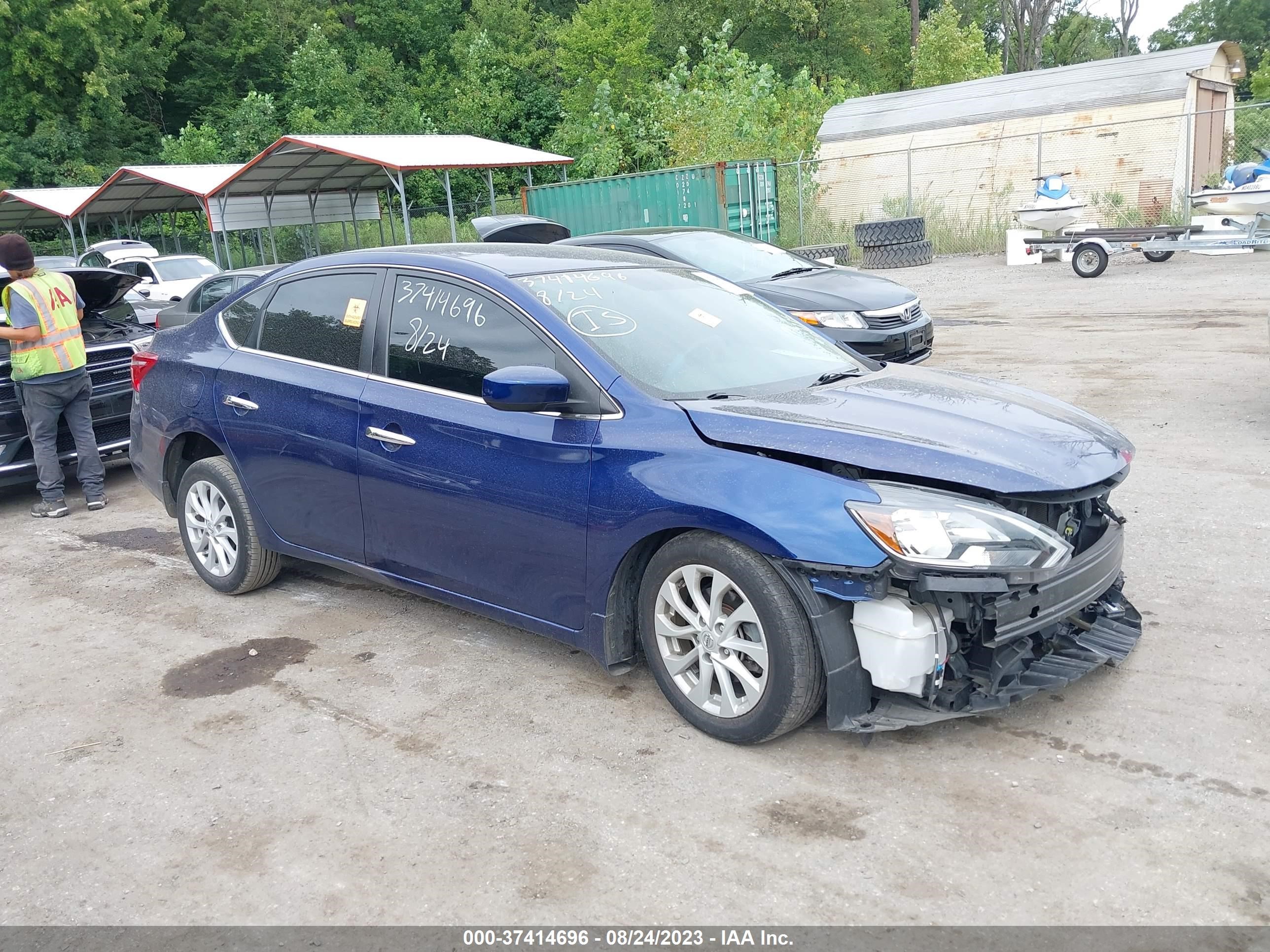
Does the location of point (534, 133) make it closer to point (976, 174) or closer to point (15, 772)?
point (976, 174)

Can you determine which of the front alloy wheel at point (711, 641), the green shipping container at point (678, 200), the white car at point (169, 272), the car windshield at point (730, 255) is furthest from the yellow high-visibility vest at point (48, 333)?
the green shipping container at point (678, 200)

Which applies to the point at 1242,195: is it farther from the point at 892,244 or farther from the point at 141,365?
the point at 141,365

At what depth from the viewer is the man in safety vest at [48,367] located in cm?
730

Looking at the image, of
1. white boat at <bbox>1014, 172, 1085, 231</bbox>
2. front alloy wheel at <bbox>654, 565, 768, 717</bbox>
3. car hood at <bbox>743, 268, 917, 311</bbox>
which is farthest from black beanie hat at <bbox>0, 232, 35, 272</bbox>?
white boat at <bbox>1014, 172, 1085, 231</bbox>

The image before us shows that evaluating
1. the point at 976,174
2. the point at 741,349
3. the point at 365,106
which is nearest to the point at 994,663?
the point at 741,349

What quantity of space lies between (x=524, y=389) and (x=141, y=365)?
3185 mm

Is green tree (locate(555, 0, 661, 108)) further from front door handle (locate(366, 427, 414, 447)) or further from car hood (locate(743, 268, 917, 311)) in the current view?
front door handle (locate(366, 427, 414, 447))

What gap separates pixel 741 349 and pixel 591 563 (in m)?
1.22

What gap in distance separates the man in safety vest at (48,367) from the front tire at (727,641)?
554 cm

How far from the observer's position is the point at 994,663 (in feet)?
11.2

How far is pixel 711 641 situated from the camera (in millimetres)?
3625

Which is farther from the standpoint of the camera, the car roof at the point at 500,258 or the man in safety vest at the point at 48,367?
the man in safety vest at the point at 48,367

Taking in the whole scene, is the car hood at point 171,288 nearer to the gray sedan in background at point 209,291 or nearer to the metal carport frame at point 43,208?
the gray sedan in background at point 209,291

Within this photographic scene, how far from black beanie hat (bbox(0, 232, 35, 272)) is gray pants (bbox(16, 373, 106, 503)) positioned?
819 mm
